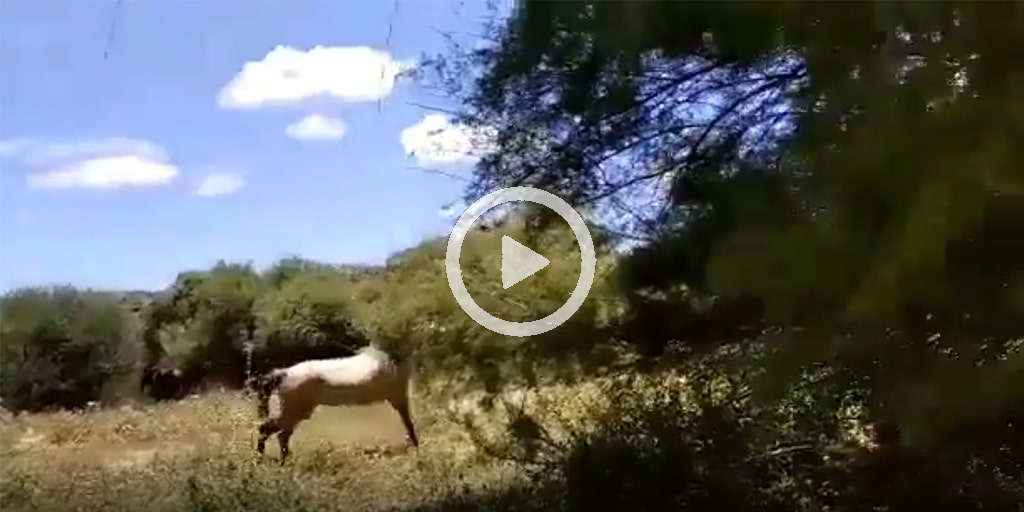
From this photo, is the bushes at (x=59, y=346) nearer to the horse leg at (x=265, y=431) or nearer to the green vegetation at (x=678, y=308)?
the green vegetation at (x=678, y=308)

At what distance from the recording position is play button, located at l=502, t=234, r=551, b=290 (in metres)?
4.28

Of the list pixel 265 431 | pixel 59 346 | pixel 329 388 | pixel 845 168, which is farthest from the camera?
pixel 329 388

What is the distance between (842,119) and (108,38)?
2.02 metres

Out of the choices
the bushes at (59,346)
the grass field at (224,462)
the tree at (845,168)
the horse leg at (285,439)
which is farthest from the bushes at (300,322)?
the tree at (845,168)

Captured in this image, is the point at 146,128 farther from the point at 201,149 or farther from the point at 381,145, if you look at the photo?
the point at 381,145

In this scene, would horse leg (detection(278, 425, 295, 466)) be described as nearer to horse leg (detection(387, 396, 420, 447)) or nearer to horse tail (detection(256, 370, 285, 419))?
horse tail (detection(256, 370, 285, 419))

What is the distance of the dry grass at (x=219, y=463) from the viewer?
15.2 ft

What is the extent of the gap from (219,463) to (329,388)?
76 cm

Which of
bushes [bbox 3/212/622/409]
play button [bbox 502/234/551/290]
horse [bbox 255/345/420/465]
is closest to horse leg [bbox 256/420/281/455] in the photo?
horse [bbox 255/345/420/465]

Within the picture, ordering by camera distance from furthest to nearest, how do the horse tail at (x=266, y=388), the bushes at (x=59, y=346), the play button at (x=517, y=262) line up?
the horse tail at (x=266, y=388) < the bushes at (x=59, y=346) < the play button at (x=517, y=262)

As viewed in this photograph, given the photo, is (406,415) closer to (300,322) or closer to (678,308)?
(300,322)

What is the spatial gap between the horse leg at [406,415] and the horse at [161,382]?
946 millimetres

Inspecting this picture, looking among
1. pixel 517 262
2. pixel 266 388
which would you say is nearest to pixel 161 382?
pixel 266 388

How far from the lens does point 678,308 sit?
12.7 ft
